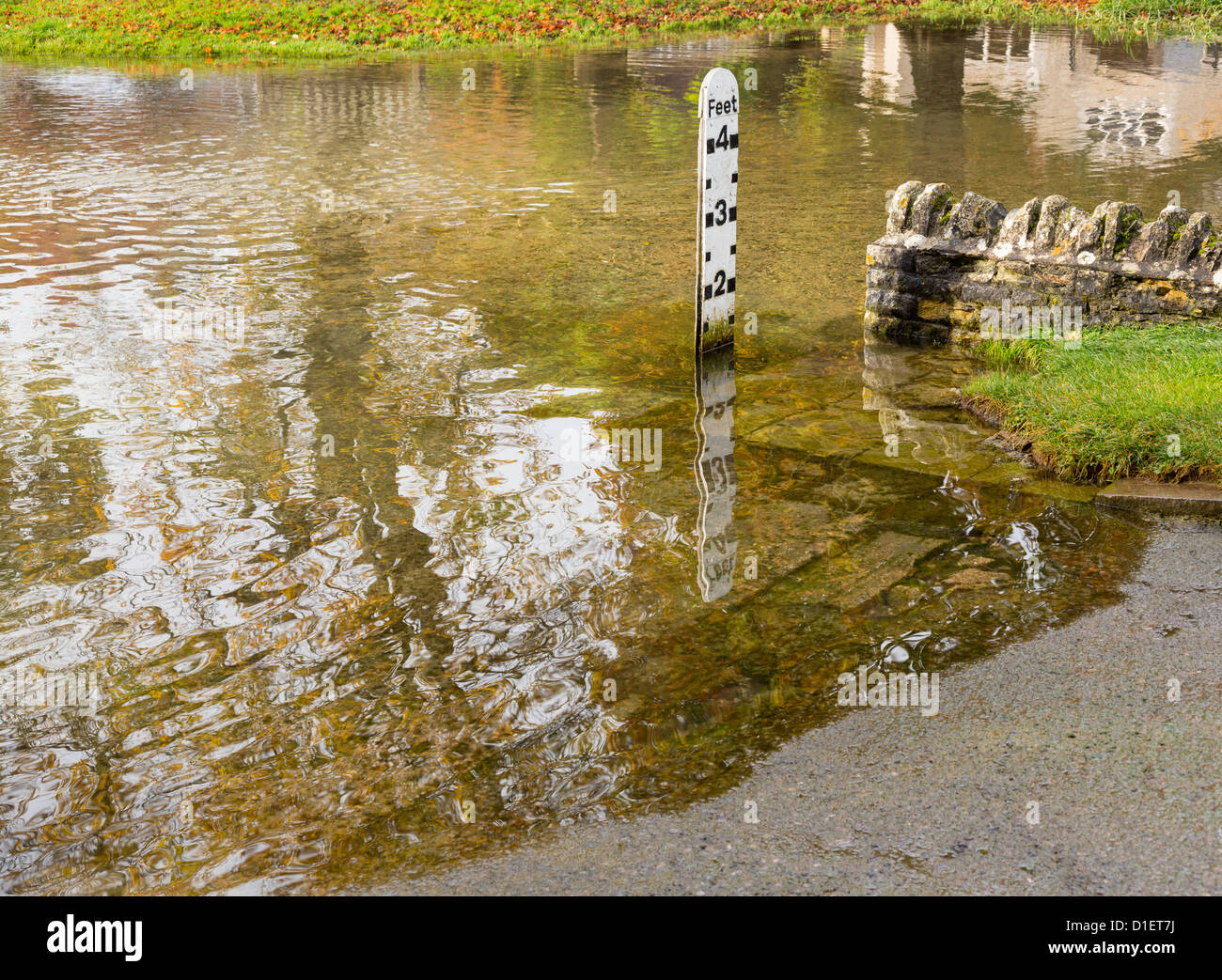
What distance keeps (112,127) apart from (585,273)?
1102 centimetres

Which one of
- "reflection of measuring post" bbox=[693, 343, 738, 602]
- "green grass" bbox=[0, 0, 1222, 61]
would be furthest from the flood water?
"green grass" bbox=[0, 0, 1222, 61]

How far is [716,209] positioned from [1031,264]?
2.10 metres

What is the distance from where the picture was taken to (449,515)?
569 centimetres

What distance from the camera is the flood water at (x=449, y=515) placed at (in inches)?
149

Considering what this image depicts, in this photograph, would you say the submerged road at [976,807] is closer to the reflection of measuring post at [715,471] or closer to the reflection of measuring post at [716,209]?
the reflection of measuring post at [715,471]

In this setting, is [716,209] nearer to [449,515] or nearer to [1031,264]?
[1031,264]

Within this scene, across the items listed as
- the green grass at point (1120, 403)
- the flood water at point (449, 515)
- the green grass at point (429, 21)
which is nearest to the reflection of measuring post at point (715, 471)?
the flood water at point (449, 515)

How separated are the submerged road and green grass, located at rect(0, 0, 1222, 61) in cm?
2607

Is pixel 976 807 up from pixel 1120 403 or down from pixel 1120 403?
down

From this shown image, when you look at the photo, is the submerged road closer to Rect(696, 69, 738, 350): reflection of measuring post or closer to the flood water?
the flood water

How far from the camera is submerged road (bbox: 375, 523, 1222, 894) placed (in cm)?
327

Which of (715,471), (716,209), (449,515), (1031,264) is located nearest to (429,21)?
(716,209)

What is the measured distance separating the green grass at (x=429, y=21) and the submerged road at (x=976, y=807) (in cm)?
2607
